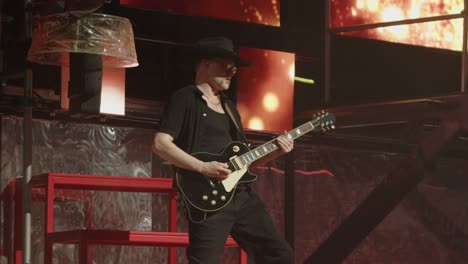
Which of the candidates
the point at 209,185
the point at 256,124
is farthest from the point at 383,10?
the point at 209,185

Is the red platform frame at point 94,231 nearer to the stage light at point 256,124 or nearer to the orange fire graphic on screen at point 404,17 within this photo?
the stage light at point 256,124

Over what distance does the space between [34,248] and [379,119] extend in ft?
10.1

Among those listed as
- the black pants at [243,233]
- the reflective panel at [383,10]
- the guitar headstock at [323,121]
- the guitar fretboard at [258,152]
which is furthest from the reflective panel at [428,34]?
the black pants at [243,233]

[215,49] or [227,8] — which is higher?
[227,8]

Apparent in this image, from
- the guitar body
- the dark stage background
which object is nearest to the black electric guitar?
the guitar body

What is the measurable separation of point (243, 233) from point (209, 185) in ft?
1.04

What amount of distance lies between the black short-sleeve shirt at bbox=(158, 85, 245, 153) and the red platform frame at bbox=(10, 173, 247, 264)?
0.72 m

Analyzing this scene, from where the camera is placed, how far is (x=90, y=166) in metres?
7.30

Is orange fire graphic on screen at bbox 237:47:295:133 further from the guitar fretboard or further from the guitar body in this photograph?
the guitar body

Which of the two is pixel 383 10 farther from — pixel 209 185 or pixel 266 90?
pixel 209 185

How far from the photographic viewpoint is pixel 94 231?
6.00 m

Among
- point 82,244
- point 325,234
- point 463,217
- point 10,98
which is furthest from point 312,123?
point 463,217

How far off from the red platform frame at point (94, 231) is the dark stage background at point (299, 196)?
0.37 meters

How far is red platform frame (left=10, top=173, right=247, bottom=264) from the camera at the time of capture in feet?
19.6
